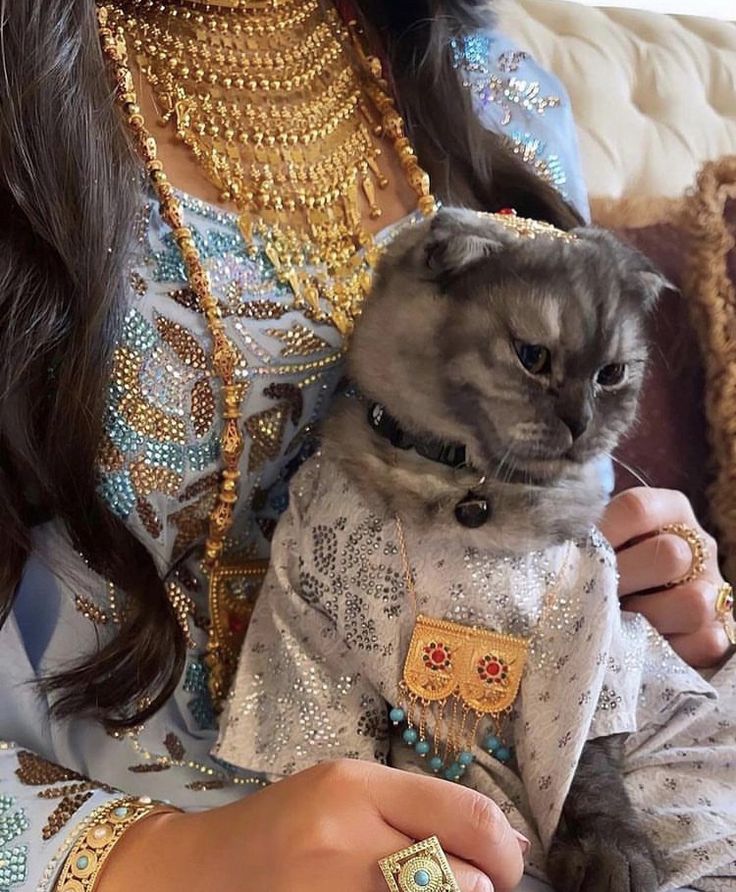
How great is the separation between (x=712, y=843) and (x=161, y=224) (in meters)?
0.57

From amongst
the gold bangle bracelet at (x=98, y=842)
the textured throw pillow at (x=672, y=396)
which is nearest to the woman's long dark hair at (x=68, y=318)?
the gold bangle bracelet at (x=98, y=842)

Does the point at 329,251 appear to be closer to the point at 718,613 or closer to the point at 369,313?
the point at 369,313

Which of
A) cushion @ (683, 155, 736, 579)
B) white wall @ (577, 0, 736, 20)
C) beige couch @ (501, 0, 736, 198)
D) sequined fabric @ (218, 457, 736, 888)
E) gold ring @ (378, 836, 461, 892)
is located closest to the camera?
gold ring @ (378, 836, 461, 892)

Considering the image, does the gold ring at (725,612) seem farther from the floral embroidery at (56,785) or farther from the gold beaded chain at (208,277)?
the floral embroidery at (56,785)

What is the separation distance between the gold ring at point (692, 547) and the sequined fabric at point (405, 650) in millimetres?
159

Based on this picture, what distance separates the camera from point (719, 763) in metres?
0.74

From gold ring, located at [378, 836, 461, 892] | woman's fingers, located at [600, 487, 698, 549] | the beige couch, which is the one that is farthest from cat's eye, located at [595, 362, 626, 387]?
the beige couch

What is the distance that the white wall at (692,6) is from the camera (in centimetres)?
170

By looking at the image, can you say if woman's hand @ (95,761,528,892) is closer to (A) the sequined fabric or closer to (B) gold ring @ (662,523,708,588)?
(A) the sequined fabric

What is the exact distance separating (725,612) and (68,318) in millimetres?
615

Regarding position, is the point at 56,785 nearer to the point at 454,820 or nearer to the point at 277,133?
the point at 454,820

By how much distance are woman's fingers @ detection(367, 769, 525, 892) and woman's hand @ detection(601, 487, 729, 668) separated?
0.34 metres

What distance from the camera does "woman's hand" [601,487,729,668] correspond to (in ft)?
2.84

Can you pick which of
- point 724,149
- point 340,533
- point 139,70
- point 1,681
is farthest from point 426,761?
point 724,149
